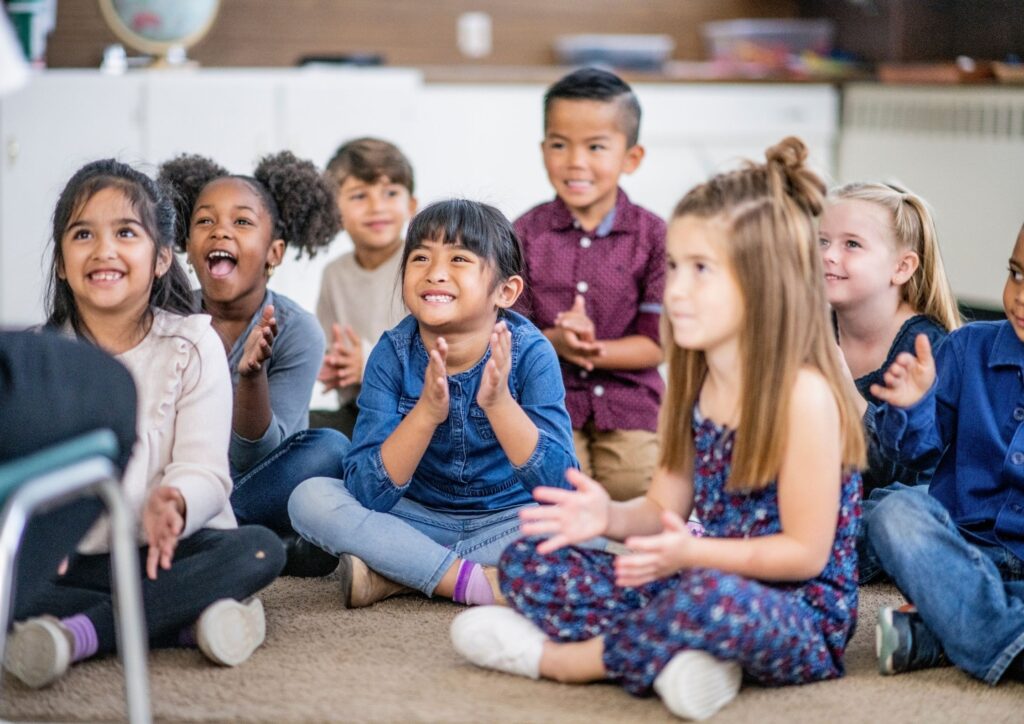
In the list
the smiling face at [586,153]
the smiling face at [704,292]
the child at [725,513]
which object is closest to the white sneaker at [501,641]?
the child at [725,513]

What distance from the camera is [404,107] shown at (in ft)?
11.8

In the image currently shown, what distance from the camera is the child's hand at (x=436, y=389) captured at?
1.61m

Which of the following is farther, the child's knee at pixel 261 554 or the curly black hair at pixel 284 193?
the curly black hair at pixel 284 193

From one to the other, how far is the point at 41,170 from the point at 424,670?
230cm

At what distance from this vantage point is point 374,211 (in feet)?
7.81

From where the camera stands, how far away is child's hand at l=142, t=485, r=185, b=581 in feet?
4.86

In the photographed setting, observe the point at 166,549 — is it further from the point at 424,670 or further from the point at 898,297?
the point at 898,297

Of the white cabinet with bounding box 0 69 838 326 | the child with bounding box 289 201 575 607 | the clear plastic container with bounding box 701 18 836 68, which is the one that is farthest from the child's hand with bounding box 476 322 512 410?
the clear plastic container with bounding box 701 18 836 68

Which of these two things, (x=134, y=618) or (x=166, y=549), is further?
(x=166, y=549)

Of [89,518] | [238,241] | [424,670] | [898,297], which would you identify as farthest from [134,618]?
[898,297]

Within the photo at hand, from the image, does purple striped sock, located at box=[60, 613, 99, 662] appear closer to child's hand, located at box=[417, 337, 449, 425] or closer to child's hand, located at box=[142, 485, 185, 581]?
child's hand, located at box=[142, 485, 185, 581]

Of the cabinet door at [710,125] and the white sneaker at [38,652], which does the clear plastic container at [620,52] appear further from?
the white sneaker at [38,652]

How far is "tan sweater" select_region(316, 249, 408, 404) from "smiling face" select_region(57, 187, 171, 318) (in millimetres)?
687

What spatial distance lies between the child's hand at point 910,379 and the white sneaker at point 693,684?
39 cm
